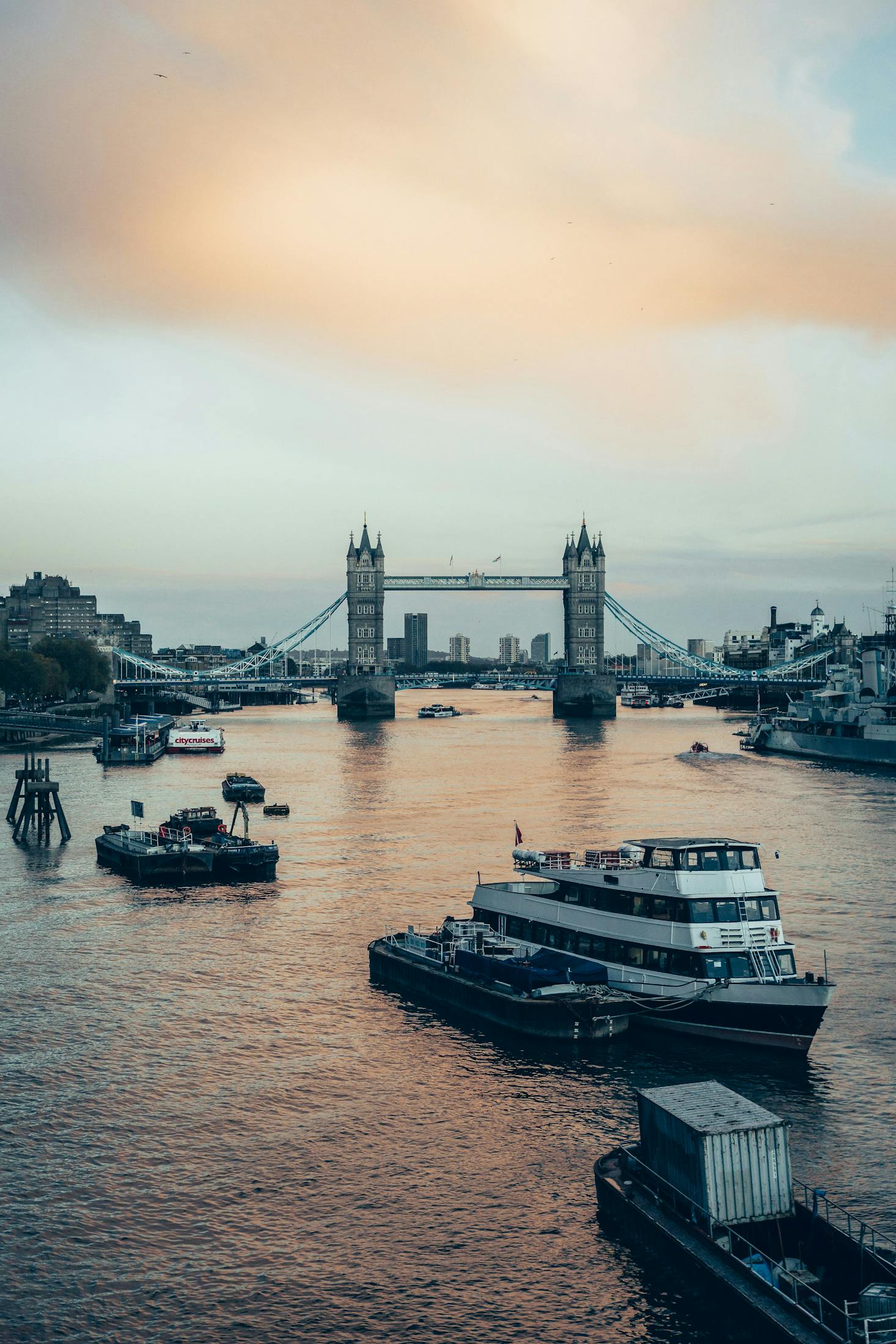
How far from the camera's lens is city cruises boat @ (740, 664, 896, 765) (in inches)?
4176

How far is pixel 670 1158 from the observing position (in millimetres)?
18875

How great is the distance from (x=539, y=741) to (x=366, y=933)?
90447 mm

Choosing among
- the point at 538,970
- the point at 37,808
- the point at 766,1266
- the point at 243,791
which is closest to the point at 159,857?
the point at 37,808

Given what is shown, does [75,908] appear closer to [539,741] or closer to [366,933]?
[366,933]

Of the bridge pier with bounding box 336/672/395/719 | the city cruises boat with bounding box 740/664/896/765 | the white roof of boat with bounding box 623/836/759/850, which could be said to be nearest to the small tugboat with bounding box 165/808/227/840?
the white roof of boat with bounding box 623/836/759/850

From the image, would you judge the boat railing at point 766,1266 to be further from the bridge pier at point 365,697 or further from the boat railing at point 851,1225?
the bridge pier at point 365,697

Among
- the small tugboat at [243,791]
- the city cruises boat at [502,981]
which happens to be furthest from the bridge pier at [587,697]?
the city cruises boat at [502,981]

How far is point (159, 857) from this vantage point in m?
50.0

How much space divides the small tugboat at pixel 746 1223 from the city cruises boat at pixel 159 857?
3299cm

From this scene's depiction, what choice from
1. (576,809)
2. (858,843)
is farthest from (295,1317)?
(576,809)

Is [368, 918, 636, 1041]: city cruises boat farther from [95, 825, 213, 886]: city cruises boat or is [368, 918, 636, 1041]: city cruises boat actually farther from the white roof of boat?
[95, 825, 213, 886]: city cruises boat

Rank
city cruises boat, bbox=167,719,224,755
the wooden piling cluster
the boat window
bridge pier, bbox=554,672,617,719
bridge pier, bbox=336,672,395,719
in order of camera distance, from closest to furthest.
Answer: the boat window → the wooden piling cluster → city cruises boat, bbox=167,719,224,755 → bridge pier, bbox=336,672,395,719 → bridge pier, bbox=554,672,617,719

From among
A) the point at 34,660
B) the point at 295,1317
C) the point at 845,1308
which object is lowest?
the point at 295,1317

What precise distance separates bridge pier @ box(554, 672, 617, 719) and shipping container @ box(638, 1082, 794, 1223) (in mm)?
167154
